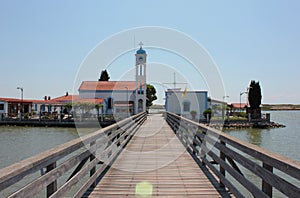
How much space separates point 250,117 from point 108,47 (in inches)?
1071

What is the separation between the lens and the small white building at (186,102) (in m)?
34.6

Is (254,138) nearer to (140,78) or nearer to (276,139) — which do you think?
(276,139)

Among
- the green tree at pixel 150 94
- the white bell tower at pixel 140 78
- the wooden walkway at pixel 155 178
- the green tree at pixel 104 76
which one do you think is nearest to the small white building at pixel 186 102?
the white bell tower at pixel 140 78

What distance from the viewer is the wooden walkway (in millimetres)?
4160

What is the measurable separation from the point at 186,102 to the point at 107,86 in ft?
53.6

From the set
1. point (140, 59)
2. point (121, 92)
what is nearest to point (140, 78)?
point (140, 59)

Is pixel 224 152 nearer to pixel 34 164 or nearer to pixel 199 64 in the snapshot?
pixel 34 164

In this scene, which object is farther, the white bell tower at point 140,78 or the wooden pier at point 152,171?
the white bell tower at point 140,78

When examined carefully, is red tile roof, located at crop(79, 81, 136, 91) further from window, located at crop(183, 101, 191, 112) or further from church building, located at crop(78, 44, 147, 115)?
window, located at crop(183, 101, 191, 112)

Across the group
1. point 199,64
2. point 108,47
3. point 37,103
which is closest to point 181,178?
point 108,47

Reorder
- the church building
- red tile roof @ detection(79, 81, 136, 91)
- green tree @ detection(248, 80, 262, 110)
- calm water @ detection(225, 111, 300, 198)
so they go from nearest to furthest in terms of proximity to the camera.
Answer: calm water @ detection(225, 111, 300, 198) < the church building < green tree @ detection(248, 80, 262, 110) < red tile roof @ detection(79, 81, 136, 91)

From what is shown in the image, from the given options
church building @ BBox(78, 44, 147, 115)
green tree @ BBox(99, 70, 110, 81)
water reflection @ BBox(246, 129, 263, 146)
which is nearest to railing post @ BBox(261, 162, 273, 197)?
water reflection @ BBox(246, 129, 263, 146)

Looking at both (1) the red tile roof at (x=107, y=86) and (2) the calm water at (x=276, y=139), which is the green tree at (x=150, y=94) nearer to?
(1) the red tile roof at (x=107, y=86)

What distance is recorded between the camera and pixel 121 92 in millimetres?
45156
